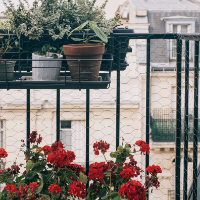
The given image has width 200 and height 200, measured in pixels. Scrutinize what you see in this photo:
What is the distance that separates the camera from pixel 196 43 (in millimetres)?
883

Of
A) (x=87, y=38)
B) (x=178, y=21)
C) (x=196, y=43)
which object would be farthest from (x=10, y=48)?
(x=178, y=21)

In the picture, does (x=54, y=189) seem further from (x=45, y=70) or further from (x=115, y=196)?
(x=45, y=70)

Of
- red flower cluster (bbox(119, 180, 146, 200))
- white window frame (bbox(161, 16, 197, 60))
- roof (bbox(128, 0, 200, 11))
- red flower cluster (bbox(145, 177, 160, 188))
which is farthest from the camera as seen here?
roof (bbox(128, 0, 200, 11))

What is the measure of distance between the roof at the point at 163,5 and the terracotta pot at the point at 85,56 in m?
6.30

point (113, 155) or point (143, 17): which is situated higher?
point (143, 17)

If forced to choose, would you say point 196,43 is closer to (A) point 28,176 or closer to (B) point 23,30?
(B) point 23,30

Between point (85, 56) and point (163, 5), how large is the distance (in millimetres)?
7040

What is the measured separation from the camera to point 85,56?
792mm

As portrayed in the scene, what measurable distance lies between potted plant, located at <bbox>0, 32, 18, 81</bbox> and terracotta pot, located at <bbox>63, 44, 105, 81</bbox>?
0.52ft

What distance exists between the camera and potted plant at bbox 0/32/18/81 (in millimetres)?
797

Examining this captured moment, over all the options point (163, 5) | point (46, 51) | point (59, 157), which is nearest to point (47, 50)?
point (46, 51)

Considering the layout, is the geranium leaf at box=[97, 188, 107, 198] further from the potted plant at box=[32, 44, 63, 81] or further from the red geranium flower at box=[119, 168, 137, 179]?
the potted plant at box=[32, 44, 63, 81]

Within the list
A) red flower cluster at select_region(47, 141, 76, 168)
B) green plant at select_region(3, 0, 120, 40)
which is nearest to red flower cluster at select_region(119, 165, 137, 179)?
red flower cluster at select_region(47, 141, 76, 168)

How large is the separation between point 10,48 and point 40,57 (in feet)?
0.38
